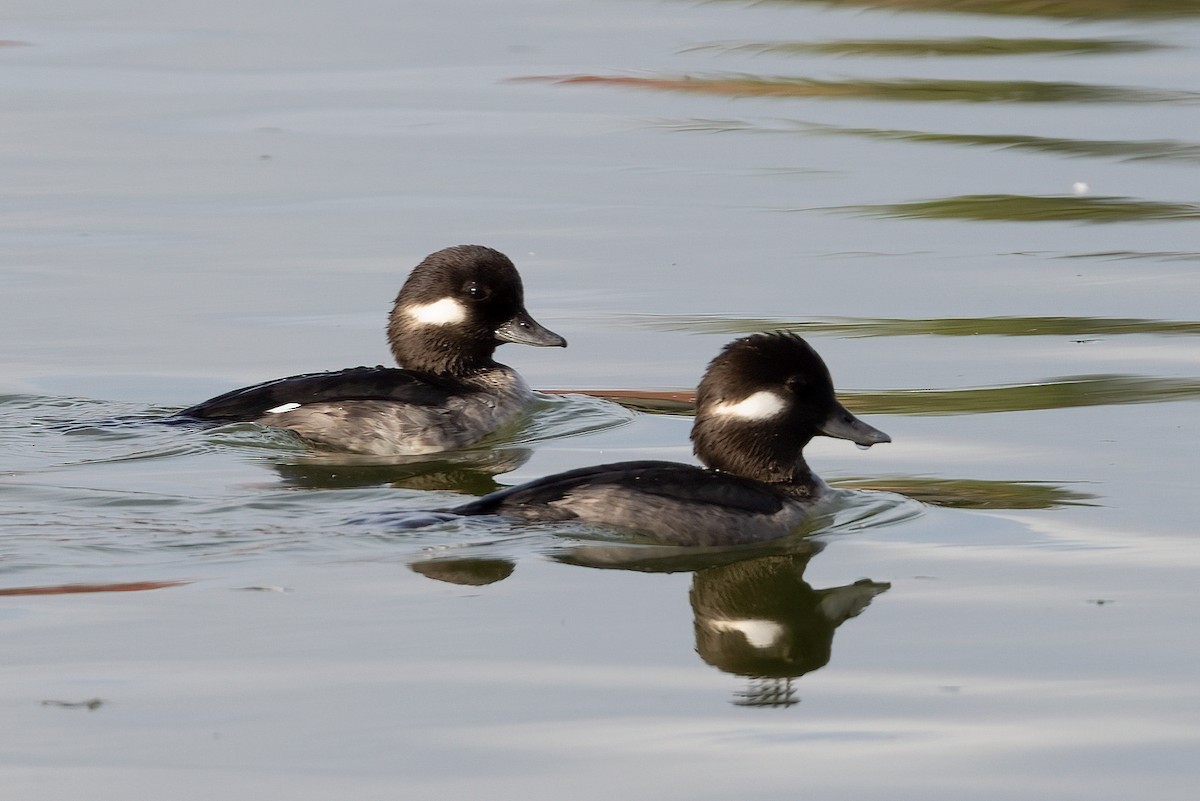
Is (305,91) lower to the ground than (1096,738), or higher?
higher

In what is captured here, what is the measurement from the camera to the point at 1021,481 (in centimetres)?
896

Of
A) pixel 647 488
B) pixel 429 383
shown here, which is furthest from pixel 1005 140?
pixel 647 488

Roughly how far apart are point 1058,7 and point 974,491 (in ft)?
49.8

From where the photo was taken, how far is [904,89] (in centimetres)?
1903

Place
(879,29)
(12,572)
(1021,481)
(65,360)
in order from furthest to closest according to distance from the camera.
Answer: (879,29)
(65,360)
(1021,481)
(12,572)

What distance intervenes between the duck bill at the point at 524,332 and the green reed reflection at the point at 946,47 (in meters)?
10.4

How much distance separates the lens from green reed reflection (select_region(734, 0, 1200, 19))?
73.7 feet

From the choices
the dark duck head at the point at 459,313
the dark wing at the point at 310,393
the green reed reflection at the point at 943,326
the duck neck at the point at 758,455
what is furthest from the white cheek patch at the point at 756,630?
the green reed reflection at the point at 943,326

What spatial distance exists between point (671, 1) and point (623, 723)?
1951 centimetres

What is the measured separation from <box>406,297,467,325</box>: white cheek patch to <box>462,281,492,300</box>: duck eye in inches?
3.0

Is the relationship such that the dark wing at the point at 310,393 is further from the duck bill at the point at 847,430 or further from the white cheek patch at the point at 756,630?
the white cheek patch at the point at 756,630

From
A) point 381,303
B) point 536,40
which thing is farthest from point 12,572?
point 536,40

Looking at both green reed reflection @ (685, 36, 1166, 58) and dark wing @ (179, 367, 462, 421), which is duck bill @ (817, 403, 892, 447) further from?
green reed reflection @ (685, 36, 1166, 58)

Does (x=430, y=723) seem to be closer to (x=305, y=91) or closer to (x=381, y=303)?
(x=381, y=303)
